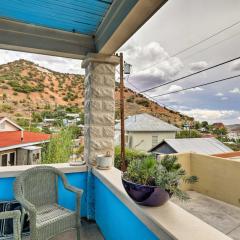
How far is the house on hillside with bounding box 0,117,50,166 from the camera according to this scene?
261 cm

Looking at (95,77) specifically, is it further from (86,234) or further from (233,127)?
(233,127)

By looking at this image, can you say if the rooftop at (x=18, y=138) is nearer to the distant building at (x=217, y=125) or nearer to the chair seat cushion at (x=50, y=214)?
the chair seat cushion at (x=50, y=214)

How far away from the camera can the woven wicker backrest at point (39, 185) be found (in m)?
1.79

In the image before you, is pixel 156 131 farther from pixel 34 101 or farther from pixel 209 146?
pixel 34 101

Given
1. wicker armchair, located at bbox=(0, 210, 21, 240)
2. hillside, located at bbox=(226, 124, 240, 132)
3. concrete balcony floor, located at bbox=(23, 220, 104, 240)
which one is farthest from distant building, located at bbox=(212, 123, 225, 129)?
wicker armchair, located at bbox=(0, 210, 21, 240)

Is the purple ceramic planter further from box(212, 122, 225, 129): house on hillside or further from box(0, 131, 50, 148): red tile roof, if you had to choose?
box(212, 122, 225, 129): house on hillside

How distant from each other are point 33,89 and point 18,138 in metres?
0.70

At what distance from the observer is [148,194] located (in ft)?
3.59

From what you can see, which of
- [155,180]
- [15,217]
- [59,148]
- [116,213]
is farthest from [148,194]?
[59,148]

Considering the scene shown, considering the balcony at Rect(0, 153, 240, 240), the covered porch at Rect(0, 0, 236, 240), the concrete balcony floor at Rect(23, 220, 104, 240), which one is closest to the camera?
the balcony at Rect(0, 153, 240, 240)

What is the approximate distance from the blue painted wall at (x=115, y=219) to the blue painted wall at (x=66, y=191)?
0.18 metres

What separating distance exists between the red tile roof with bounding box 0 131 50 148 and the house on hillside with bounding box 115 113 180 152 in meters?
7.50

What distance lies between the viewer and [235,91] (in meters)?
6.06

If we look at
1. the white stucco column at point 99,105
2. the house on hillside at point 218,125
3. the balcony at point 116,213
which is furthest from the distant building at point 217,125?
the white stucco column at point 99,105
